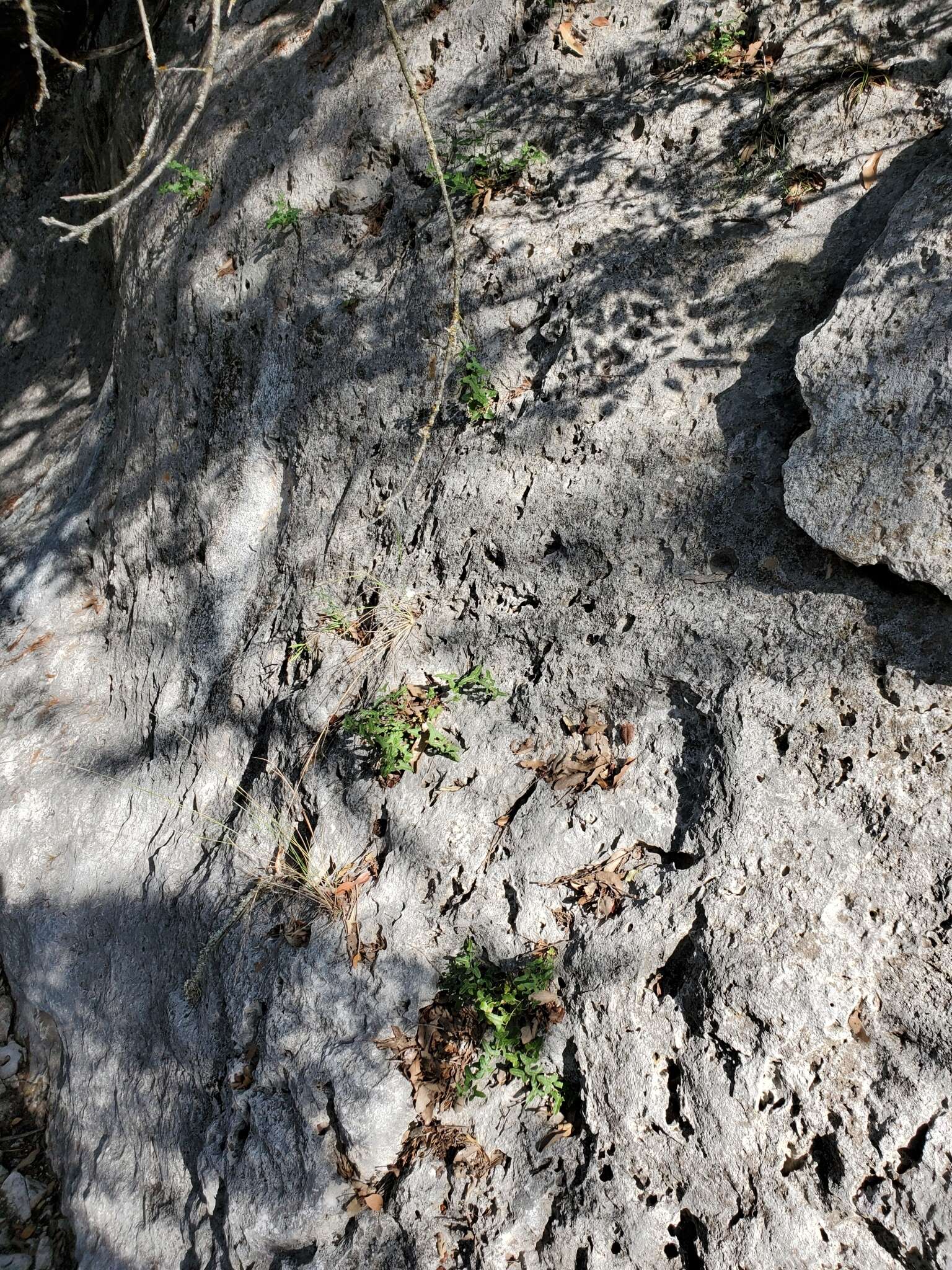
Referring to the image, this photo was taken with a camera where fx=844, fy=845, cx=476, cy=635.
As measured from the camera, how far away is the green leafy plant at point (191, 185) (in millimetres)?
4863

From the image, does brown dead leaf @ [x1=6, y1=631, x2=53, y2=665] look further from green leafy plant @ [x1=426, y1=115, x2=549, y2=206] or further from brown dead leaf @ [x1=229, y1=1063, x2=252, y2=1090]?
Result: green leafy plant @ [x1=426, y1=115, x2=549, y2=206]

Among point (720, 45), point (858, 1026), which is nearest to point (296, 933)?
point (858, 1026)

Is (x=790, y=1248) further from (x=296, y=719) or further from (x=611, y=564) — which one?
(x=296, y=719)

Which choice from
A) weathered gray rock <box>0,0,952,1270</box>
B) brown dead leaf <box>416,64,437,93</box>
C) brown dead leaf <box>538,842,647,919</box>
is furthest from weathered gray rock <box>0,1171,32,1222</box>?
brown dead leaf <box>416,64,437,93</box>

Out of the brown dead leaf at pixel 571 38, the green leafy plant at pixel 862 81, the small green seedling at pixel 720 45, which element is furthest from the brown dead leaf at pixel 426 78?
the green leafy plant at pixel 862 81

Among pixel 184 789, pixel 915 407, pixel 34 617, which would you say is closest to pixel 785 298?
pixel 915 407

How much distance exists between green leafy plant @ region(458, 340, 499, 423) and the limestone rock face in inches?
53.4

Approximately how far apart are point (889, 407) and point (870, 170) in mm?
1255

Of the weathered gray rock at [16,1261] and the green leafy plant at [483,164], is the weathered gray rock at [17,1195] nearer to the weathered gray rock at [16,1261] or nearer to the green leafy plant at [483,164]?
the weathered gray rock at [16,1261]

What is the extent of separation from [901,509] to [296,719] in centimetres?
254

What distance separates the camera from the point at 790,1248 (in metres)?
2.27

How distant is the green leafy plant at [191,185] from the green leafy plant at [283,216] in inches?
25.1

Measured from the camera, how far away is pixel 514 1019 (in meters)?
2.84

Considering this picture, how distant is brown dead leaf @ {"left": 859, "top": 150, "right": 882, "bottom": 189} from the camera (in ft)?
10.9
